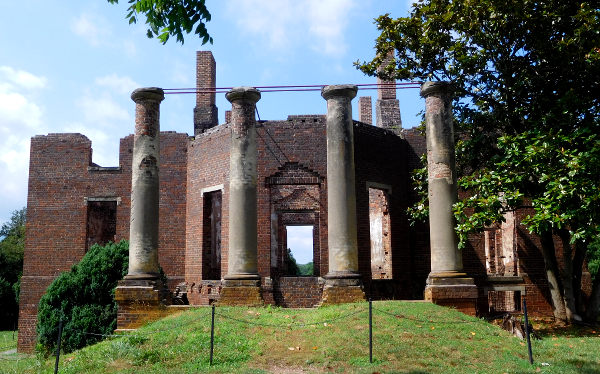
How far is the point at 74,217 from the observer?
18.1 metres

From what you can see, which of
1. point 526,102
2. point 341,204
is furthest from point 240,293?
point 526,102

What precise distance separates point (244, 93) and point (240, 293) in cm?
474

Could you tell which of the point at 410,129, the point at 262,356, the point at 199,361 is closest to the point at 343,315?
the point at 262,356

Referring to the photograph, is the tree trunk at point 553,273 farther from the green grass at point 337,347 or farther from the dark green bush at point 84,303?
the dark green bush at point 84,303

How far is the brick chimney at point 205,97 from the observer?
2019cm

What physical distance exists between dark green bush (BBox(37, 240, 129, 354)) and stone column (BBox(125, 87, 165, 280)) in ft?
7.42

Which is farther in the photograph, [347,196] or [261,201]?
[261,201]

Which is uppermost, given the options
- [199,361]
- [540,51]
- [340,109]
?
[540,51]

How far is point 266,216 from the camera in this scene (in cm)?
1560

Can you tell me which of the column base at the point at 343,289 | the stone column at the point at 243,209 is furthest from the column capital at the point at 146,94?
the column base at the point at 343,289

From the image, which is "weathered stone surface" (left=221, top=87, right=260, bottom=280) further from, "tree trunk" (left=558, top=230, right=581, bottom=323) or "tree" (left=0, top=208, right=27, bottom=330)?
"tree" (left=0, top=208, right=27, bottom=330)

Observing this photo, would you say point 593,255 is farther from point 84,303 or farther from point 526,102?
point 84,303

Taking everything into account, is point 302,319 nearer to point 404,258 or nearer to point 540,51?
point 404,258

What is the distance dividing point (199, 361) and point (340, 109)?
662cm
